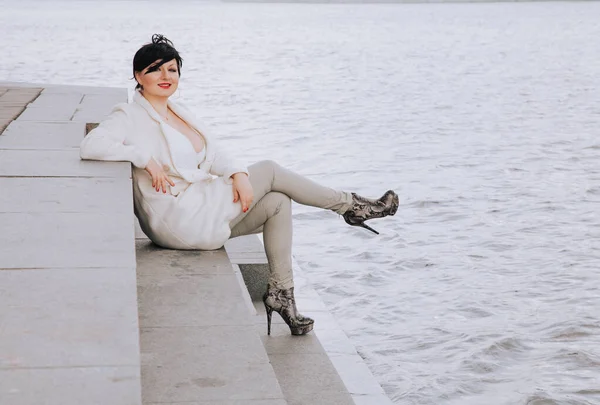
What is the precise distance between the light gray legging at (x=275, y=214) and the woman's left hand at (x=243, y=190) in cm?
7

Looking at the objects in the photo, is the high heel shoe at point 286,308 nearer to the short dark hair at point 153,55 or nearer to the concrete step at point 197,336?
the concrete step at point 197,336

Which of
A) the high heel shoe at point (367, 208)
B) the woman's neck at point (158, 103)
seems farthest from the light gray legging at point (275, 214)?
the woman's neck at point (158, 103)

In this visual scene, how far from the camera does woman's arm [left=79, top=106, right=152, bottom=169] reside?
4.27 metres

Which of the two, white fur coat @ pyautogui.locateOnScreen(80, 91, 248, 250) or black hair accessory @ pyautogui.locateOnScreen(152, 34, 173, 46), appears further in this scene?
black hair accessory @ pyautogui.locateOnScreen(152, 34, 173, 46)

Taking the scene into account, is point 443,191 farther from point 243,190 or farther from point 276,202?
point 243,190

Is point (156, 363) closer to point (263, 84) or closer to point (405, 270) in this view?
point (405, 270)

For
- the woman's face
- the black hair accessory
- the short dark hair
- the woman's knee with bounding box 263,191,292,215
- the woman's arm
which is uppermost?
the black hair accessory

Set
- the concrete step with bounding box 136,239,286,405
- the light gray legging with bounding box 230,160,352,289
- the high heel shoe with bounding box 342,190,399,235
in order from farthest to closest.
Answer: the high heel shoe with bounding box 342,190,399,235, the light gray legging with bounding box 230,160,352,289, the concrete step with bounding box 136,239,286,405

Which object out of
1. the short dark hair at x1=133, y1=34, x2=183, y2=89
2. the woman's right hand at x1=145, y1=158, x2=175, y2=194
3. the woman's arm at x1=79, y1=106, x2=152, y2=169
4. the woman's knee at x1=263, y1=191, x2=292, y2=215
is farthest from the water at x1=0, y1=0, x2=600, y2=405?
the short dark hair at x1=133, y1=34, x2=183, y2=89

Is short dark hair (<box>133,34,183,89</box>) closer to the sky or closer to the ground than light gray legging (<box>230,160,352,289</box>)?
closer to the sky

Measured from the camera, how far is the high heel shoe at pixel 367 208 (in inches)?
183

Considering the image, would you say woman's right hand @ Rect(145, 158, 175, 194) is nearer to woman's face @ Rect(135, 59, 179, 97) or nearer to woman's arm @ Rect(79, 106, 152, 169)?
woman's arm @ Rect(79, 106, 152, 169)

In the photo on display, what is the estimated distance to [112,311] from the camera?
2.77 m

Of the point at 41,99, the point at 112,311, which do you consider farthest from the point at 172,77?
the point at 41,99
